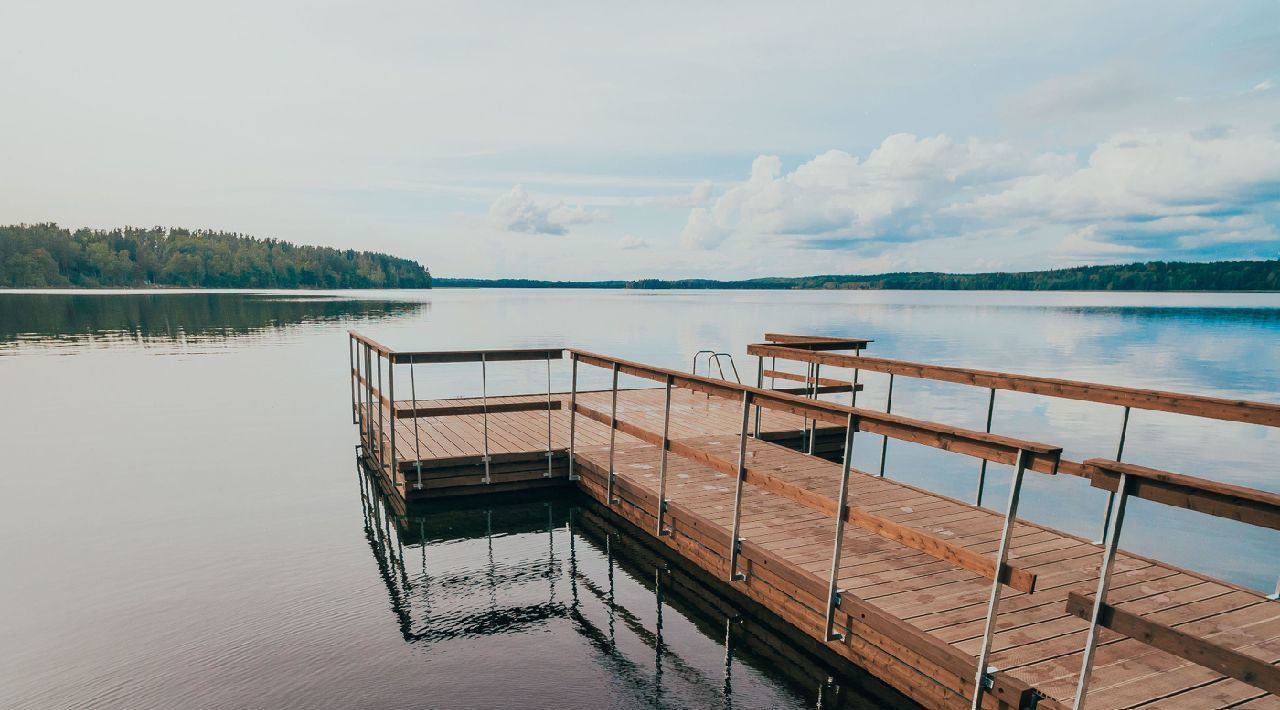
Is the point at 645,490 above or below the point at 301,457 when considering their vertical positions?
above

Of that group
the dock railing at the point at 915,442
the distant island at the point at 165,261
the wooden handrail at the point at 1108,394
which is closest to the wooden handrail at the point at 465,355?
the dock railing at the point at 915,442

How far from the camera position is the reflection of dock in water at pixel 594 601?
5.77 meters

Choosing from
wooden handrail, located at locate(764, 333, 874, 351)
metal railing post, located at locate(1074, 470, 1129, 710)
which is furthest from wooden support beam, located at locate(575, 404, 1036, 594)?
wooden handrail, located at locate(764, 333, 874, 351)

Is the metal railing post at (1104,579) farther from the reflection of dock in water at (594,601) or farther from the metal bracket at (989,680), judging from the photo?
the reflection of dock in water at (594,601)

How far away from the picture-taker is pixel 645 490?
8.34 metres

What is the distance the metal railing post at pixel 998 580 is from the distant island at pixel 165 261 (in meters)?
145

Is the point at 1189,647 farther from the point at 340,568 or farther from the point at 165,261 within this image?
the point at 165,261

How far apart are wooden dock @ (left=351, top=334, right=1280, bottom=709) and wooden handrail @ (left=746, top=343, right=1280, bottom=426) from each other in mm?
24

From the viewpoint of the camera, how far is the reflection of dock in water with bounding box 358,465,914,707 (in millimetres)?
5770

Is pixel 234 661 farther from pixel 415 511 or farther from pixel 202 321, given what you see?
pixel 202 321

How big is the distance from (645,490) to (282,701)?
435 centimetres

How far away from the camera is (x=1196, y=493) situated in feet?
10.4

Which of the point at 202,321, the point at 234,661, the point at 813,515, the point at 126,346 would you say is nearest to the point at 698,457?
the point at 813,515

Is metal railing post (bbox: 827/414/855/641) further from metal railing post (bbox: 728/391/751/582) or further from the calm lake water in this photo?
metal railing post (bbox: 728/391/751/582)
